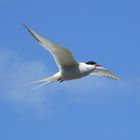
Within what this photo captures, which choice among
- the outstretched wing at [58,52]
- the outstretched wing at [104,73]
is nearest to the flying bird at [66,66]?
the outstretched wing at [58,52]

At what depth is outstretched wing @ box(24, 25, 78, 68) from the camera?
102ft

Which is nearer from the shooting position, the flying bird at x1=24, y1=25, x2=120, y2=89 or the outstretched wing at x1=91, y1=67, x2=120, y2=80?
the flying bird at x1=24, y1=25, x2=120, y2=89

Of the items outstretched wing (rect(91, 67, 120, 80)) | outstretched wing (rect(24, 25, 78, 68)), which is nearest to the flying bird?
outstretched wing (rect(24, 25, 78, 68))

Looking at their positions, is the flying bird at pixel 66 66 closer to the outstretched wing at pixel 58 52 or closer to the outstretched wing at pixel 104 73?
the outstretched wing at pixel 58 52

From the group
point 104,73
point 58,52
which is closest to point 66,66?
point 58,52

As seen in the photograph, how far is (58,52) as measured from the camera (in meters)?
32.3

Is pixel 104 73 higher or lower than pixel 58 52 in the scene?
higher

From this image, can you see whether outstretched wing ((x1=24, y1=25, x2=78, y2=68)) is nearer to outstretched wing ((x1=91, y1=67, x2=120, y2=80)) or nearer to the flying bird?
the flying bird

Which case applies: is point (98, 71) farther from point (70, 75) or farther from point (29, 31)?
point (29, 31)

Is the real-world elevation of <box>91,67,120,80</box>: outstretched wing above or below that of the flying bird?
above

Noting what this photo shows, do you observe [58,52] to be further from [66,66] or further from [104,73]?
[104,73]

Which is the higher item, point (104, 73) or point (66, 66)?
point (104, 73)

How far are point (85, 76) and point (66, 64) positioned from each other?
0.81 metres

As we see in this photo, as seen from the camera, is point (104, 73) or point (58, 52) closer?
point (58, 52)
